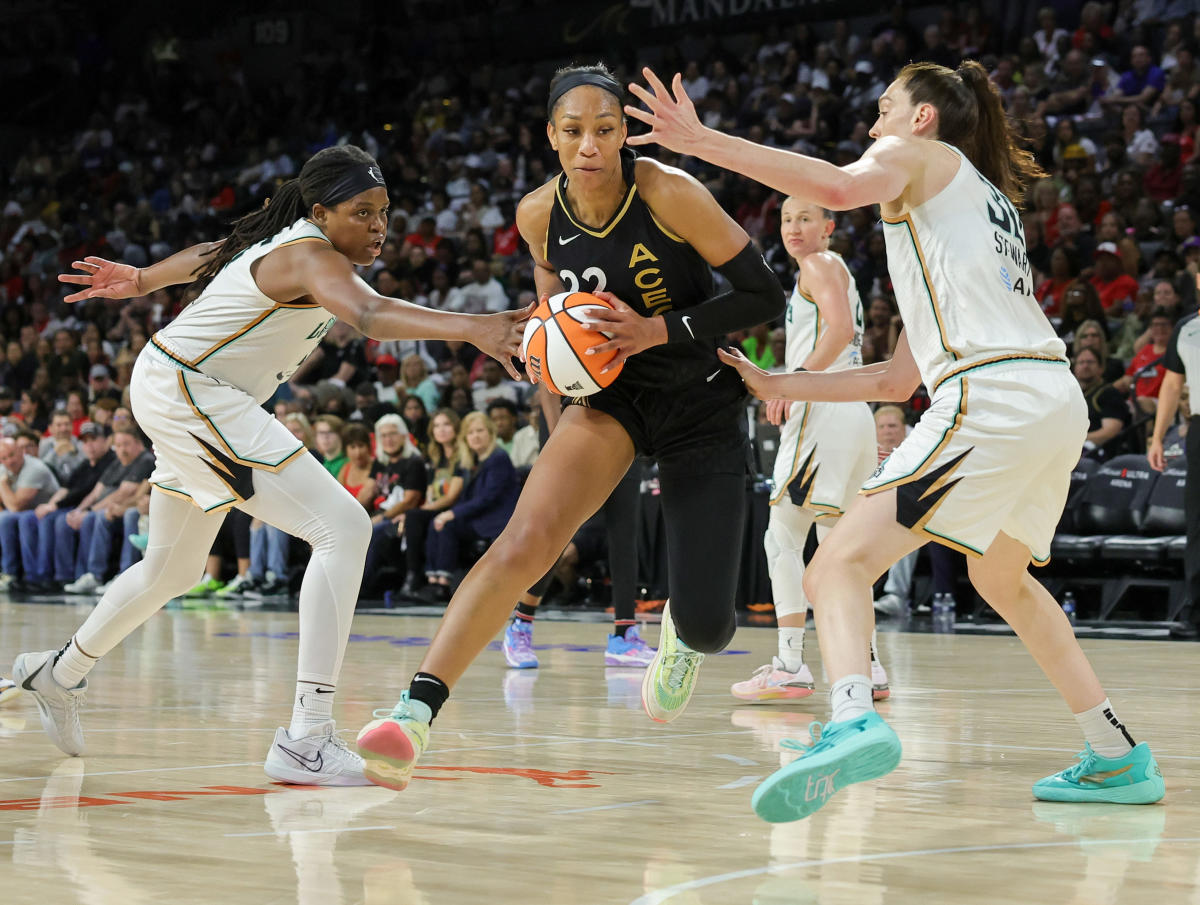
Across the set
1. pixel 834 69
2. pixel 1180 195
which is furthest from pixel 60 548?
pixel 1180 195

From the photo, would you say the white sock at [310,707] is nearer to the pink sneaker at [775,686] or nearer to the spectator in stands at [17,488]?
the pink sneaker at [775,686]

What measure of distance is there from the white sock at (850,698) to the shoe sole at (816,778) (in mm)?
92

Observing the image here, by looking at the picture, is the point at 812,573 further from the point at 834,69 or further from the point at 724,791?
the point at 834,69

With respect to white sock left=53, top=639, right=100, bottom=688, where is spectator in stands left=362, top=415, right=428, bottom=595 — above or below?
below

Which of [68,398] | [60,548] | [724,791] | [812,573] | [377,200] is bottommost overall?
[60,548]

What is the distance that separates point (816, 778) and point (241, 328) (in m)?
2.30

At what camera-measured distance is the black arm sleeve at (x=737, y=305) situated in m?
3.89

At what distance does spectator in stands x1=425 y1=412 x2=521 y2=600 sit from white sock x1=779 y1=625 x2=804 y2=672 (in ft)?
18.1

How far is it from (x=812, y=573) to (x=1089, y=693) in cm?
90

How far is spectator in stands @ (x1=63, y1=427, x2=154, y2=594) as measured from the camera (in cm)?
1383

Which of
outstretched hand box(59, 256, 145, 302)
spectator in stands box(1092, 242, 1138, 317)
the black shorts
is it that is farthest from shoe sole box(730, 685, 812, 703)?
spectator in stands box(1092, 242, 1138, 317)

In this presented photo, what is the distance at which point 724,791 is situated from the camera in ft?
12.8

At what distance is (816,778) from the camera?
2998mm

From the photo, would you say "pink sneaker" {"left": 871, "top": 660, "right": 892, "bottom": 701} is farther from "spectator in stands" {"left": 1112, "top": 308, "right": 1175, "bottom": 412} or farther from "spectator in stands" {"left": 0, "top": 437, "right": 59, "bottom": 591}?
"spectator in stands" {"left": 0, "top": 437, "right": 59, "bottom": 591}
